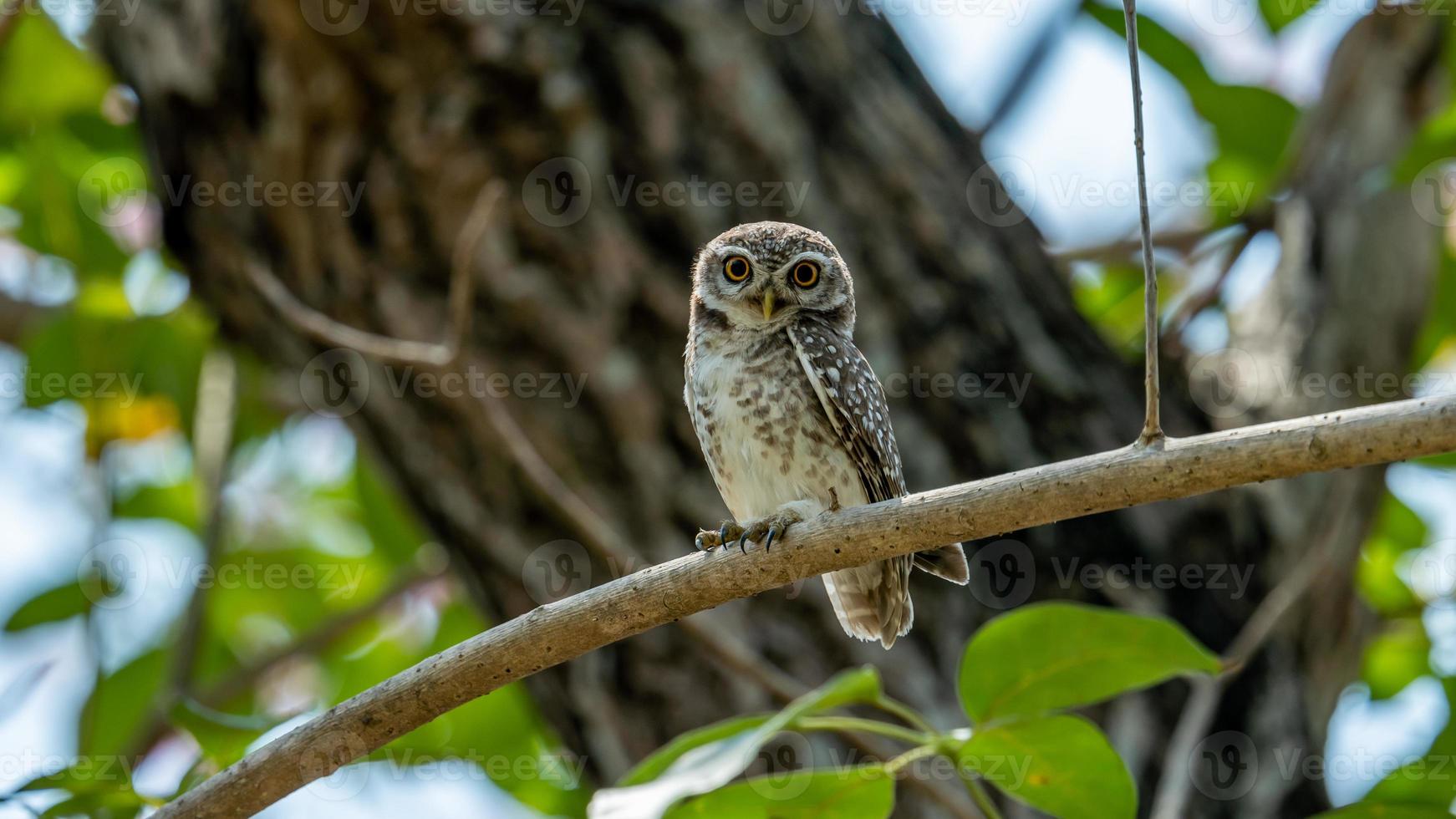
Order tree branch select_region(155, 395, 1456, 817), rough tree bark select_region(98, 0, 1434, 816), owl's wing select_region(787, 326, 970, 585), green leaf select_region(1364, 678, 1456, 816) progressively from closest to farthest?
tree branch select_region(155, 395, 1456, 817) → green leaf select_region(1364, 678, 1456, 816) → owl's wing select_region(787, 326, 970, 585) → rough tree bark select_region(98, 0, 1434, 816)

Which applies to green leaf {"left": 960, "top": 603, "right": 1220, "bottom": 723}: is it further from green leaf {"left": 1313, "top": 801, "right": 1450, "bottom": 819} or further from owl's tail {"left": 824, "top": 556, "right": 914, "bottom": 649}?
owl's tail {"left": 824, "top": 556, "right": 914, "bottom": 649}

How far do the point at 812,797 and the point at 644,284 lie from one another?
220cm

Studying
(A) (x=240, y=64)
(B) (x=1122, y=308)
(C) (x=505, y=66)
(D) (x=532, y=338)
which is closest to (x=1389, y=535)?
(B) (x=1122, y=308)

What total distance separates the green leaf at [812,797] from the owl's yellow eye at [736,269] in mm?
1771

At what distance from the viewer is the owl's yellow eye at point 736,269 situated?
3818mm

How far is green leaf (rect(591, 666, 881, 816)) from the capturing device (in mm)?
2145

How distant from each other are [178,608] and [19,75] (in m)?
2.34

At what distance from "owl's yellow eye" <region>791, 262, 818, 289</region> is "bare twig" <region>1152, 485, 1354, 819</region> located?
1.55 m

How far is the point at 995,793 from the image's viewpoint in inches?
149

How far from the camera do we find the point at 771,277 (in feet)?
12.5

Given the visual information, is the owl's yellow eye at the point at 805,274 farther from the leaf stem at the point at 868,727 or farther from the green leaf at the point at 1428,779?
the green leaf at the point at 1428,779

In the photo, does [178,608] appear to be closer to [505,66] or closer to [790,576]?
Answer: [505,66]

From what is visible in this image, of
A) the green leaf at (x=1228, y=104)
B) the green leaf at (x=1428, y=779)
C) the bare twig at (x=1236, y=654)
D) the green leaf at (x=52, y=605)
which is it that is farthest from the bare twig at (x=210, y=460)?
the green leaf at (x=1228, y=104)

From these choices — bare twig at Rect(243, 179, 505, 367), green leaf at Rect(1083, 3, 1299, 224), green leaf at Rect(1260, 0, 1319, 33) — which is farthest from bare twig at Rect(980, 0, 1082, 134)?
bare twig at Rect(243, 179, 505, 367)
